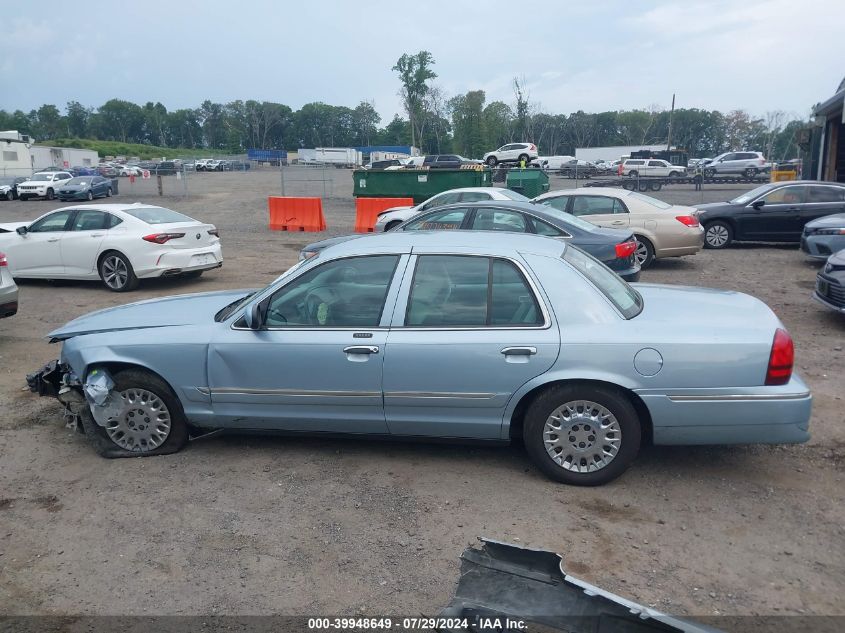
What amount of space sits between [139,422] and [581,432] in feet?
10.2

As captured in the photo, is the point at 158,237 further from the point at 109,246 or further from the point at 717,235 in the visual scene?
the point at 717,235

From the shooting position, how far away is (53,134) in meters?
132

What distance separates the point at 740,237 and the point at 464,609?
47.7 ft

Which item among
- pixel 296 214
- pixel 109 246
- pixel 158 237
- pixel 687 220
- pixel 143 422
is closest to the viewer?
pixel 143 422

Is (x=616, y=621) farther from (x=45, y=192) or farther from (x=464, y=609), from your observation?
(x=45, y=192)

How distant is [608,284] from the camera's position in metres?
4.96

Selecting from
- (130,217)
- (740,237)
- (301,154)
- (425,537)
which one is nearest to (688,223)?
(740,237)

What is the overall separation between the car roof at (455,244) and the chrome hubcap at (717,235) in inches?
473

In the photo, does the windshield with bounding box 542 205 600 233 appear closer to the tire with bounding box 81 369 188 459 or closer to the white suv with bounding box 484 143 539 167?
the tire with bounding box 81 369 188 459

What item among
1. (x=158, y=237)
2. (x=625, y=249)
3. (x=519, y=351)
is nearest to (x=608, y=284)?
(x=519, y=351)

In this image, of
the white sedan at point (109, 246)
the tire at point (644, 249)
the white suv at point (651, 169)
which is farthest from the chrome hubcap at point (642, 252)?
the white suv at point (651, 169)

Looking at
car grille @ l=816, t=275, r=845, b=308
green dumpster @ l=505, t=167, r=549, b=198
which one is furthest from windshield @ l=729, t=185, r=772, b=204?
green dumpster @ l=505, t=167, r=549, b=198

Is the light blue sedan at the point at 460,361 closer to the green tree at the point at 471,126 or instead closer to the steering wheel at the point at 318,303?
the steering wheel at the point at 318,303

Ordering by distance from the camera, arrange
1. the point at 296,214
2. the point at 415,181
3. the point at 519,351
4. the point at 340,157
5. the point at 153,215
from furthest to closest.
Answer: the point at 340,157 < the point at 415,181 < the point at 296,214 < the point at 153,215 < the point at 519,351
